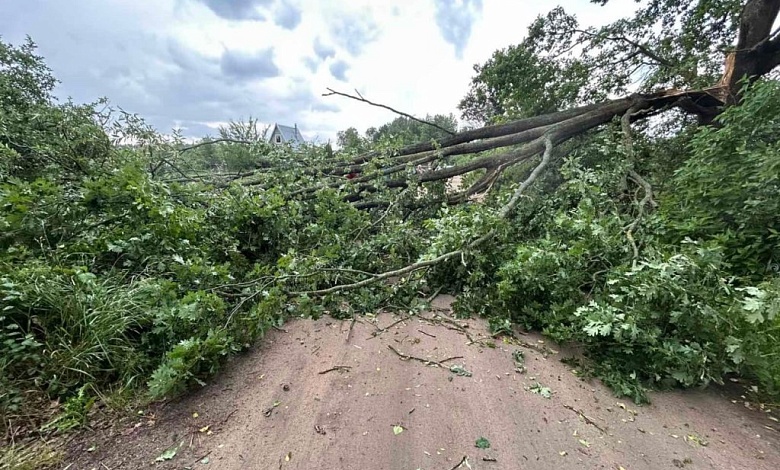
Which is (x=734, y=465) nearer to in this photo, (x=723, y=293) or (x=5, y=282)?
(x=723, y=293)

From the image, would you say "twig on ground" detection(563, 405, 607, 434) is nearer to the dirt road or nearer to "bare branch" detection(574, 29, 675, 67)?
the dirt road

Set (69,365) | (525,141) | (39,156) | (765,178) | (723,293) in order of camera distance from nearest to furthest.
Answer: (69,365)
(723,293)
(765,178)
(39,156)
(525,141)

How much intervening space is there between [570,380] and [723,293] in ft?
2.75

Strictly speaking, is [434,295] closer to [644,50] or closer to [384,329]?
[384,329]

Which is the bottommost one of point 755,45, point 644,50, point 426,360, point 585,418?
point 585,418

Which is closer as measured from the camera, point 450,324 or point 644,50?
point 450,324

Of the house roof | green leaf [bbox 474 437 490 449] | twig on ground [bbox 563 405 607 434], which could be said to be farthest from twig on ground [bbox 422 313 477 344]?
the house roof

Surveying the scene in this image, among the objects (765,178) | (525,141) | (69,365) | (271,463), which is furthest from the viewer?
(525,141)

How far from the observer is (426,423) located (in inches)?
51.2

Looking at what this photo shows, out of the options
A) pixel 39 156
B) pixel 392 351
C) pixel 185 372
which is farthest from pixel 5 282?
pixel 39 156

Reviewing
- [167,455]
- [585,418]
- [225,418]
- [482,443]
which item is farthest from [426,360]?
[167,455]

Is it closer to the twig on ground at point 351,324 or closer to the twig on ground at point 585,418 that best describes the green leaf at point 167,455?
the twig on ground at point 351,324

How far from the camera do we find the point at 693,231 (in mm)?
2096

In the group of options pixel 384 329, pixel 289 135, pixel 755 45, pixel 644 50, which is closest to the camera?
pixel 384 329
